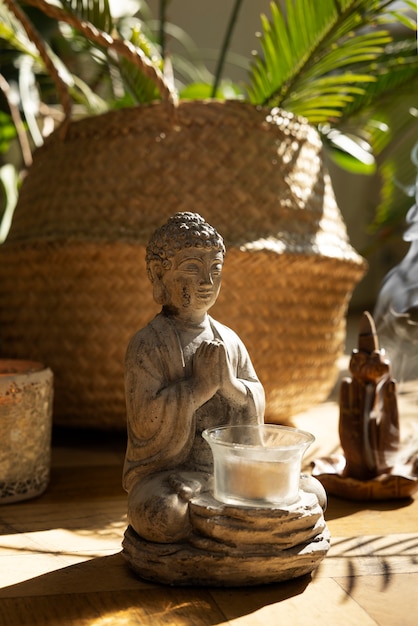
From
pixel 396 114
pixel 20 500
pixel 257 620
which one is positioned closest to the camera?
pixel 257 620

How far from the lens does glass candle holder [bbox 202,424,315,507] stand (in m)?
0.91

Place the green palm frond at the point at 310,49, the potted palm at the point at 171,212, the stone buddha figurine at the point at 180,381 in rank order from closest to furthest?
the stone buddha figurine at the point at 180,381, the potted palm at the point at 171,212, the green palm frond at the point at 310,49

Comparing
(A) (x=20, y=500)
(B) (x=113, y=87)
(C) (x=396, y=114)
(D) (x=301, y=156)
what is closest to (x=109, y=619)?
(A) (x=20, y=500)

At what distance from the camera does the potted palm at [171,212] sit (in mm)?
1453

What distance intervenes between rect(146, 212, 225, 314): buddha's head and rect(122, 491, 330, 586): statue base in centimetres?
25

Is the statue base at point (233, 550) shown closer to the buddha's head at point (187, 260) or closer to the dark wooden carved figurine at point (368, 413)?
the buddha's head at point (187, 260)

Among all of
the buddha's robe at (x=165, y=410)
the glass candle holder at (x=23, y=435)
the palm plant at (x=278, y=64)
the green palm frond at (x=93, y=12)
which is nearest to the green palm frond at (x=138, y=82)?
the palm plant at (x=278, y=64)

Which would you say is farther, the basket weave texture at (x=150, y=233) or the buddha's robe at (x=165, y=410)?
Answer: the basket weave texture at (x=150, y=233)

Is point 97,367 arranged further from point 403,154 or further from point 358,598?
point 403,154

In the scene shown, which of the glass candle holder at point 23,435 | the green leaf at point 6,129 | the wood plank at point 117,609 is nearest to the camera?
the wood plank at point 117,609

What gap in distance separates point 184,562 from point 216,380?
207mm

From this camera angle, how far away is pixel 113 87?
214 cm

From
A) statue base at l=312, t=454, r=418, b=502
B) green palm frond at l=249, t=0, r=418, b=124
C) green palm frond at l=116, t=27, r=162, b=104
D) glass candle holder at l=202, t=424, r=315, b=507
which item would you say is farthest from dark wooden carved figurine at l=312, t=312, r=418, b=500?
green palm frond at l=116, t=27, r=162, b=104

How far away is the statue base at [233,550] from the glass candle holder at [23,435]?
39 cm
